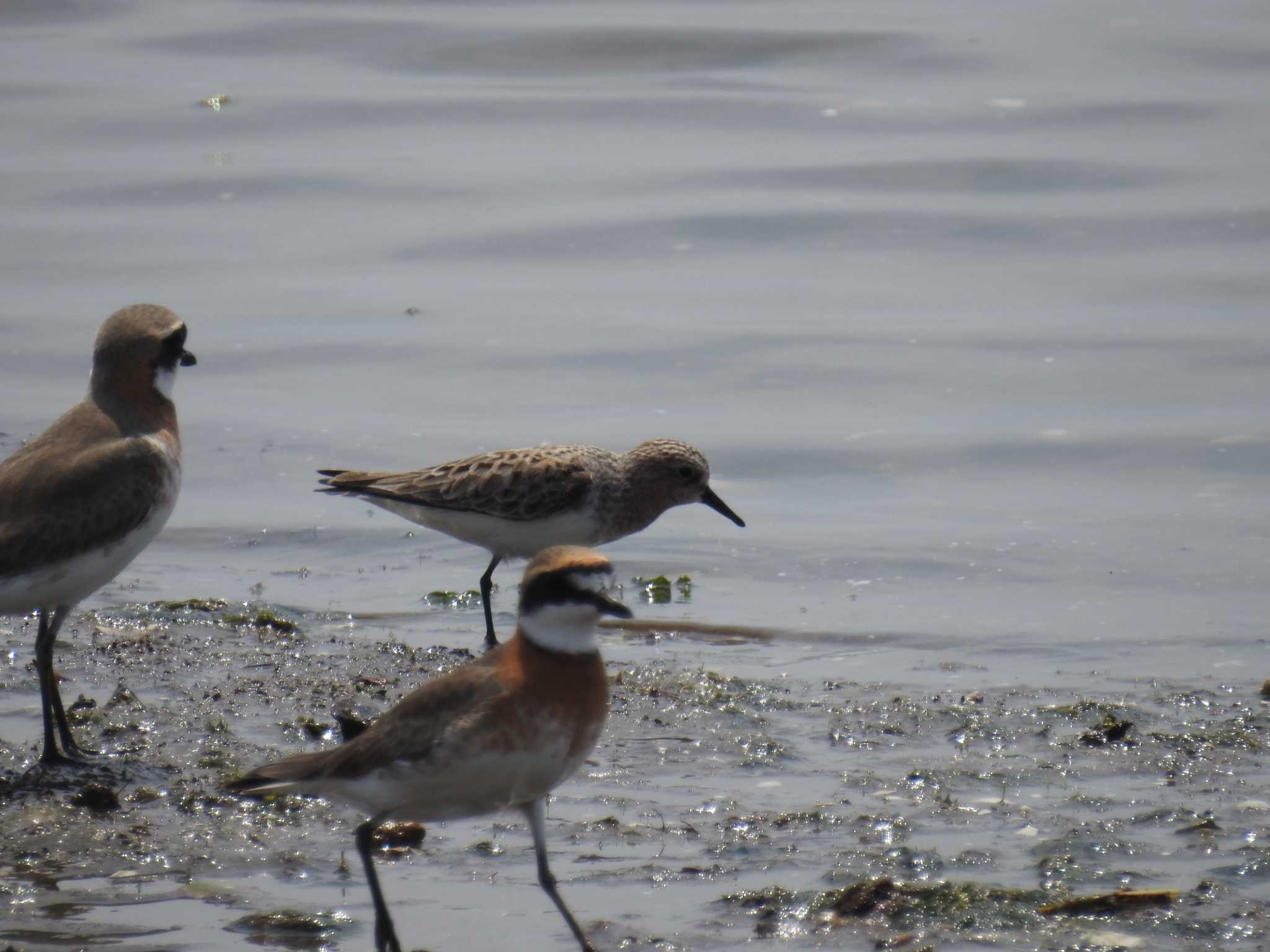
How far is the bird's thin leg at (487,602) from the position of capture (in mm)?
8797

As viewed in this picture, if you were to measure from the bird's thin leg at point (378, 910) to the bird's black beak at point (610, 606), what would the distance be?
1005 mm

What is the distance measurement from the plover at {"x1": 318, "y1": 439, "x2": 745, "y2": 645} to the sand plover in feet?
6.17

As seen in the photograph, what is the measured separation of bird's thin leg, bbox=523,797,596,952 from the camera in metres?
5.34

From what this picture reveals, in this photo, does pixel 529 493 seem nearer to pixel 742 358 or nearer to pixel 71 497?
pixel 71 497

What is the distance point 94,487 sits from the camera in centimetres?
706

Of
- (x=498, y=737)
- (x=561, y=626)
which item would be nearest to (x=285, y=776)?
(x=498, y=737)

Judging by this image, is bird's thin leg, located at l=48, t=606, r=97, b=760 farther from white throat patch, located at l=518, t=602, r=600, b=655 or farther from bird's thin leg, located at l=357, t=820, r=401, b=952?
white throat patch, located at l=518, t=602, r=600, b=655

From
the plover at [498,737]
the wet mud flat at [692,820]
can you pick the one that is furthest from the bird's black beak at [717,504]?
the plover at [498,737]

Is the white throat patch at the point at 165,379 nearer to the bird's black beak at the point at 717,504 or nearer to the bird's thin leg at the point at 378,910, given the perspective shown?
the bird's thin leg at the point at 378,910

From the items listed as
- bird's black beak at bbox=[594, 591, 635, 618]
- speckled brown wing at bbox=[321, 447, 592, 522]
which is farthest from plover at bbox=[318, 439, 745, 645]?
bird's black beak at bbox=[594, 591, 635, 618]

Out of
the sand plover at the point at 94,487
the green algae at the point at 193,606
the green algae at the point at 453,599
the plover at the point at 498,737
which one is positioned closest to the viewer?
the plover at the point at 498,737

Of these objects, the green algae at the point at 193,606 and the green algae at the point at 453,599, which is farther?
the green algae at the point at 453,599

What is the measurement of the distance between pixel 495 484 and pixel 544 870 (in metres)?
3.92

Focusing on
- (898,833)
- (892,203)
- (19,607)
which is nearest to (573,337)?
(892,203)
